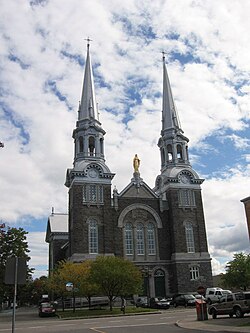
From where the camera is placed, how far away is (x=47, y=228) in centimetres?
7344

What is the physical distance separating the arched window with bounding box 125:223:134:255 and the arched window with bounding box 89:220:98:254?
14.6ft

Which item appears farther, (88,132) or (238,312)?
(88,132)

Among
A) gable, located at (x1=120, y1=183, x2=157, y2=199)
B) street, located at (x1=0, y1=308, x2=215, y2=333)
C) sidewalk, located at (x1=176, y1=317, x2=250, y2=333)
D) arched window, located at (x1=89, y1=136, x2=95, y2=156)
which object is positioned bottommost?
street, located at (x1=0, y1=308, x2=215, y2=333)

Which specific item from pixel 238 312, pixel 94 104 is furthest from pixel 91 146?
pixel 238 312

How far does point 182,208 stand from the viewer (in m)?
55.5

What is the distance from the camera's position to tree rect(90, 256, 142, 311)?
36062 millimetres

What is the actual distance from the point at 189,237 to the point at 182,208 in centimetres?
406

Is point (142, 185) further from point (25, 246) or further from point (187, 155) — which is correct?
point (25, 246)

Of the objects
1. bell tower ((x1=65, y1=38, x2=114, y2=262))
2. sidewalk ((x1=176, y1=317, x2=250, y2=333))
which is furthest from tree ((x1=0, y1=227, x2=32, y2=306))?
sidewalk ((x1=176, y1=317, x2=250, y2=333))

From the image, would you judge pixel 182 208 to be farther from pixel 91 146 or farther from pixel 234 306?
Result: pixel 234 306

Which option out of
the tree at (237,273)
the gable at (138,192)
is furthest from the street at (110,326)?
the gable at (138,192)

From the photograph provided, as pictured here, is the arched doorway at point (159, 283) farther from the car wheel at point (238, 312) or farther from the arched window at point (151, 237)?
the car wheel at point (238, 312)

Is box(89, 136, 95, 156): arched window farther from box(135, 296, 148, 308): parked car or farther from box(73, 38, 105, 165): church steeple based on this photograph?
box(135, 296, 148, 308): parked car

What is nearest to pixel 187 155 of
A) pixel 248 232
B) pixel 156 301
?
pixel 156 301
